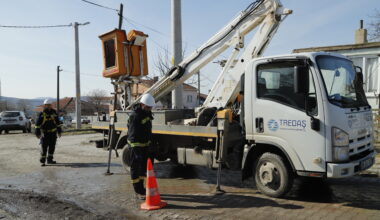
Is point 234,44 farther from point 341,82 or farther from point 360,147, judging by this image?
point 360,147

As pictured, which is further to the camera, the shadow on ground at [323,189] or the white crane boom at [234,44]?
the white crane boom at [234,44]

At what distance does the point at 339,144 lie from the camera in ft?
15.9

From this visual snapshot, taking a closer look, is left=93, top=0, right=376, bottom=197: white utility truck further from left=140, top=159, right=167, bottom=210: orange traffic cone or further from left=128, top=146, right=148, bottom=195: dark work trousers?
left=140, top=159, right=167, bottom=210: orange traffic cone

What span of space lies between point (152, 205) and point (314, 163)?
2.59 meters

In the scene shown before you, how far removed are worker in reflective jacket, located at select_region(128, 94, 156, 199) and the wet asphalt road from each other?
38 cm

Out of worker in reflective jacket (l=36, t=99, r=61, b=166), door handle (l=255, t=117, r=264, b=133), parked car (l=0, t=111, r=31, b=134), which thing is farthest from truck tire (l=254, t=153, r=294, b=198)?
parked car (l=0, t=111, r=31, b=134)

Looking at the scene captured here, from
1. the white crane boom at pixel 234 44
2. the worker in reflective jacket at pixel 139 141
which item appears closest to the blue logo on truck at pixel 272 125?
the white crane boom at pixel 234 44

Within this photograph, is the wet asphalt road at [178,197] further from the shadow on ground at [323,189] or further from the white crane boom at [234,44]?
the white crane boom at [234,44]

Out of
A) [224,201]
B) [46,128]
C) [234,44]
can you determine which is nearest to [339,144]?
[224,201]

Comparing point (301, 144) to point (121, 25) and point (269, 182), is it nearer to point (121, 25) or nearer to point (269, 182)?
point (269, 182)

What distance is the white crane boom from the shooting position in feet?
22.5

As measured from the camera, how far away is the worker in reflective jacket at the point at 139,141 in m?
5.72

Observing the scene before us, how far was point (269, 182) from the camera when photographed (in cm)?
556

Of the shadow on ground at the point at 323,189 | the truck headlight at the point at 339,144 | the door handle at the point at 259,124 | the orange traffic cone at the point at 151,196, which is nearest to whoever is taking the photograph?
the truck headlight at the point at 339,144
